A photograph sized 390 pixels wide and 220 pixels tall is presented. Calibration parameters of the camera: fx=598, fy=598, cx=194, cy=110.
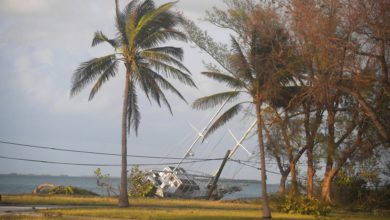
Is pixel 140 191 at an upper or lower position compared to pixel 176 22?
lower

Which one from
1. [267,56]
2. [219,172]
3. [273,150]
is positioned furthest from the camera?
[219,172]

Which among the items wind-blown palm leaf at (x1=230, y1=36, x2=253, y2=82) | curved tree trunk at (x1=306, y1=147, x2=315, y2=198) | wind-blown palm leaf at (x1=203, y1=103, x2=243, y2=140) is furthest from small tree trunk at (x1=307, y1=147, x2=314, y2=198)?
wind-blown palm leaf at (x1=230, y1=36, x2=253, y2=82)

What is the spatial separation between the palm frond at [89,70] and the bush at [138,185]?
43.0ft

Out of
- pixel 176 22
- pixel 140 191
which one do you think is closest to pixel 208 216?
pixel 176 22

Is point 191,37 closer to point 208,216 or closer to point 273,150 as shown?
point 273,150

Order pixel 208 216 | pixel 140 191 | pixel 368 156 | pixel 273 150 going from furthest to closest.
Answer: pixel 140 191 → pixel 273 150 → pixel 368 156 → pixel 208 216

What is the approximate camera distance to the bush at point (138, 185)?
38.1 m

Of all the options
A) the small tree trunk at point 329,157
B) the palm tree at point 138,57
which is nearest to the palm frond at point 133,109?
the palm tree at point 138,57

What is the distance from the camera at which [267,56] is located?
74.6 ft

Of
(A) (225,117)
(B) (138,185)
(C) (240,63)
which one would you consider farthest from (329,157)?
(B) (138,185)

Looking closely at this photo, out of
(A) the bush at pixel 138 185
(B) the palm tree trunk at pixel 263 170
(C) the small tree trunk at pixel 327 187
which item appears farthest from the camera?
(A) the bush at pixel 138 185

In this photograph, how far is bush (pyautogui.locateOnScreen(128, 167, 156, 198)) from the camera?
125ft

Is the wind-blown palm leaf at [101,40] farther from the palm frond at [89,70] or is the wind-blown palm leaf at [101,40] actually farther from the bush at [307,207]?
the bush at [307,207]

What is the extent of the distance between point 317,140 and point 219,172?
488 inches
